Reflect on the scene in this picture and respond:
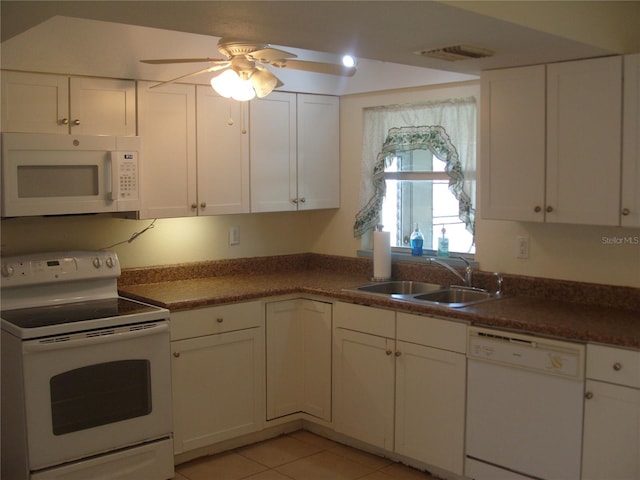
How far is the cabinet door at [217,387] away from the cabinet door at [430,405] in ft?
2.74

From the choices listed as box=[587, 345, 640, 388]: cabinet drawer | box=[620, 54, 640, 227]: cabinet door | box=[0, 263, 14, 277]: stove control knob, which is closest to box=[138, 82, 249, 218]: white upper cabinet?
box=[0, 263, 14, 277]: stove control knob

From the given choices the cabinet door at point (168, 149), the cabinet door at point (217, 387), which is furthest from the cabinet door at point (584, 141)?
the cabinet door at point (168, 149)

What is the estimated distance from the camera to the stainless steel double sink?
3791mm

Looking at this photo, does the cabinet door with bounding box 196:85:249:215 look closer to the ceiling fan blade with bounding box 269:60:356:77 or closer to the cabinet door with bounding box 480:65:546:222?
the ceiling fan blade with bounding box 269:60:356:77

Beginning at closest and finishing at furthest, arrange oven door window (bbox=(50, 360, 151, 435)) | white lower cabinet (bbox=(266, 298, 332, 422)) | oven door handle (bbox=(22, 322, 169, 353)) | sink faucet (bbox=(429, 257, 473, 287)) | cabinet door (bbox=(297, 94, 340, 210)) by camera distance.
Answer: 1. oven door handle (bbox=(22, 322, 169, 353))
2. oven door window (bbox=(50, 360, 151, 435))
3. sink faucet (bbox=(429, 257, 473, 287))
4. white lower cabinet (bbox=(266, 298, 332, 422))
5. cabinet door (bbox=(297, 94, 340, 210))

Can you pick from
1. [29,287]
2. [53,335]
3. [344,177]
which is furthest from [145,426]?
[344,177]

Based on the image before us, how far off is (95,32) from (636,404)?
298 cm

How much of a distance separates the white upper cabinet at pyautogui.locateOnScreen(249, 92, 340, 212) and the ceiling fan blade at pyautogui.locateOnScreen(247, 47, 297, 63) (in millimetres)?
1254

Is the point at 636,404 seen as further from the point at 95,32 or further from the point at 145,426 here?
the point at 95,32

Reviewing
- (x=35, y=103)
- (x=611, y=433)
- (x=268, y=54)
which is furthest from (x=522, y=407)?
(x=35, y=103)

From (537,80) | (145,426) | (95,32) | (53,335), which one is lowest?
(145,426)

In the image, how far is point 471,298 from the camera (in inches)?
155

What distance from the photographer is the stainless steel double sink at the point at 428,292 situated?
3.79 metres

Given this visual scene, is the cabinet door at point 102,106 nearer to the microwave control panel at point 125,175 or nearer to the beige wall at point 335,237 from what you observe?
the microwave control panel at point 125,175
